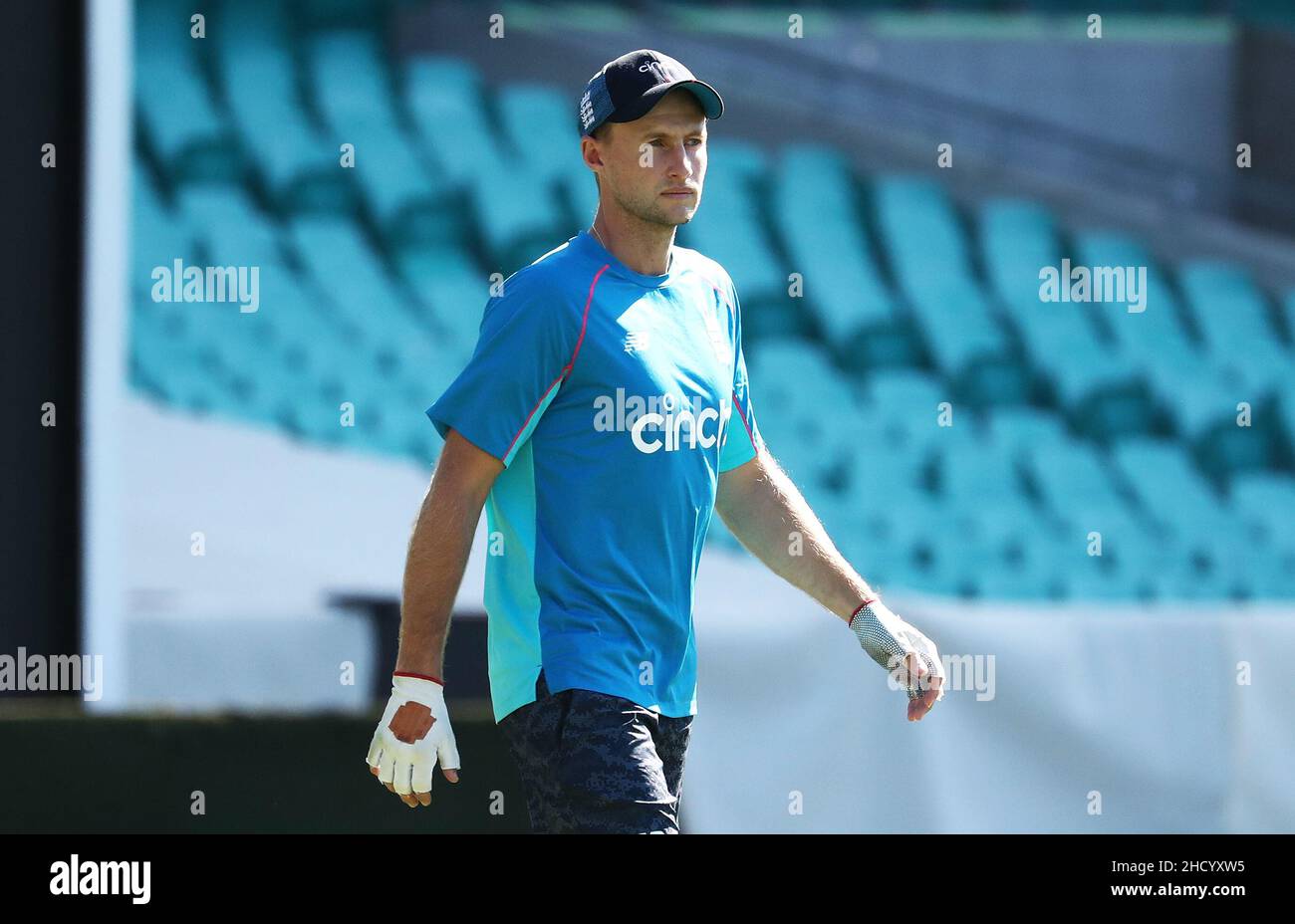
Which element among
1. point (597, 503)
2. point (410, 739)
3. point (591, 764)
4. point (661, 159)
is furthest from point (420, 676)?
point (661, 159)

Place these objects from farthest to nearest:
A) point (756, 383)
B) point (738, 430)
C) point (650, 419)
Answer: point (756, 383) < point (738, 430) < point (650, 419)

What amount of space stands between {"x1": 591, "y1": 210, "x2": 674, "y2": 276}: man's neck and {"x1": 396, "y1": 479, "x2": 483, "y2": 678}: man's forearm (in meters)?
0.58

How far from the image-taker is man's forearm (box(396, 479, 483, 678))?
315 centimetres

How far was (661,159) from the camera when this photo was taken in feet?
11.0

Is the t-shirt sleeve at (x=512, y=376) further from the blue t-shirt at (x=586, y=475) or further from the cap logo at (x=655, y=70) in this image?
the cap logo at (x=655, y=70)

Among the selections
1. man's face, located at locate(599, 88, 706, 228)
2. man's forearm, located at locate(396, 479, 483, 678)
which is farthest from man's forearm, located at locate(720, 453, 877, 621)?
man's forearm, located at locate(396, 479, 483, 678)

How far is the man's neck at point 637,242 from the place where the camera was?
3.42 meters

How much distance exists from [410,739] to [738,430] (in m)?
0.89

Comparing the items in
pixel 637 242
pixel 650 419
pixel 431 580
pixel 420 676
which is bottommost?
pixel 420 676

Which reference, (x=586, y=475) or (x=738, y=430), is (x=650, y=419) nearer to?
(x=586, y=475)

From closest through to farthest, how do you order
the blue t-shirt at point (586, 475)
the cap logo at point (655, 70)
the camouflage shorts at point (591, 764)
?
the camouflage shorts at point (591, 764), the blue t-shirt at point (586, 475), the cap logo at point (655, 70)

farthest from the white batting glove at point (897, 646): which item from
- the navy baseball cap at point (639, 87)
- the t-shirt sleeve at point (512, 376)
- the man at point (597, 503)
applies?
the navy baseball cap at point (639, 87)

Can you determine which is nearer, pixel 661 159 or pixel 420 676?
pixel 420 676
